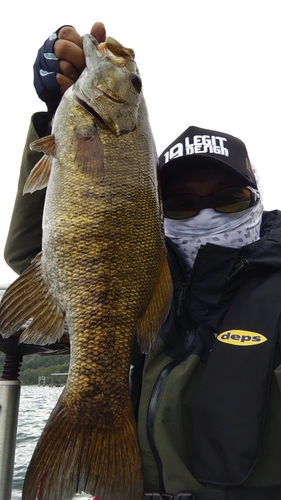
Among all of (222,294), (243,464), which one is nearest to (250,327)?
(222,294)

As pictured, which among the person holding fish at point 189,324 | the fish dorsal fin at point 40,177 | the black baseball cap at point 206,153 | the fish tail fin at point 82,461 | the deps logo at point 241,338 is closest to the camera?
the fish tail fin at point 82,461

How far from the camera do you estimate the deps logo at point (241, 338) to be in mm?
2107

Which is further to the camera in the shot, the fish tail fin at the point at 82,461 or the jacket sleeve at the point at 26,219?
the jacket sleeve at the point at 26,219

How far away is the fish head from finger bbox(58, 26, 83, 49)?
3 centimetres

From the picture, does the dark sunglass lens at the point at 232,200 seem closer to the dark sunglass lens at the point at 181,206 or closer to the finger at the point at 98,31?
the dark sunglass lens at the point at 181,206

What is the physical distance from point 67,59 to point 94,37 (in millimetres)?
207

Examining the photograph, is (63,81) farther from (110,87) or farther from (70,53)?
(110,87)

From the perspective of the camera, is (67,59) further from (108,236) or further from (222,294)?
(222,294)

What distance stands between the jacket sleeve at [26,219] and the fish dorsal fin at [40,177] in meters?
0.49

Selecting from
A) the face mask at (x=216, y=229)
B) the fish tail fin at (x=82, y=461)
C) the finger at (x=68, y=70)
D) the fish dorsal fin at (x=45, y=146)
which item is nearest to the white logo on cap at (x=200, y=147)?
the face mask at (x=216, y=229)

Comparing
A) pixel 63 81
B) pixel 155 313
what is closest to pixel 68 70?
pixel 63 81

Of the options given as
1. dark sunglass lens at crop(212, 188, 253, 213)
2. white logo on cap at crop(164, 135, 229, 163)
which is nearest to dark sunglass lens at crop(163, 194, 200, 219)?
dark sunglass lens at crop(212, 188, 253, 213)

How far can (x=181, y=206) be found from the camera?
260 centimetres

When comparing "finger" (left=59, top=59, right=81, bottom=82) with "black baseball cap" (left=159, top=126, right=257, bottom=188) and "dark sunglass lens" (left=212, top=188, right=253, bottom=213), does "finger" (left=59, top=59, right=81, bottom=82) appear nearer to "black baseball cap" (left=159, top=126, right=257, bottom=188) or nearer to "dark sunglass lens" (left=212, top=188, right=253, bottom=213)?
"black baseball cap" (left=159, top=126, right=257, bottom=188)
